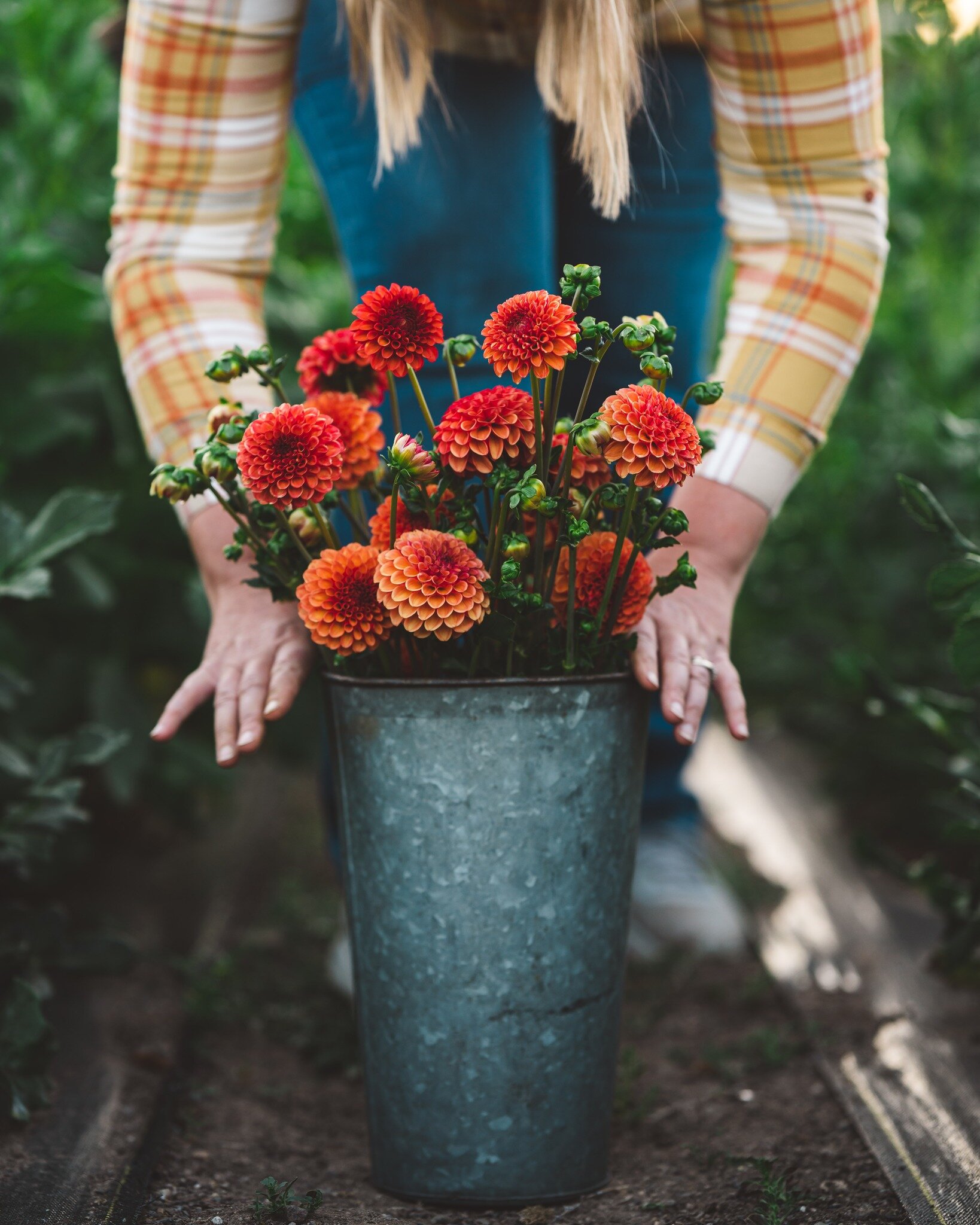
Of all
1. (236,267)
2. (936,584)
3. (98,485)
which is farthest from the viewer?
(98,485)

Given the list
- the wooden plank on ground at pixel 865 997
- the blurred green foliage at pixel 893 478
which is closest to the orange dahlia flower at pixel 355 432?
the wooden plank on ground at pixel 865 997

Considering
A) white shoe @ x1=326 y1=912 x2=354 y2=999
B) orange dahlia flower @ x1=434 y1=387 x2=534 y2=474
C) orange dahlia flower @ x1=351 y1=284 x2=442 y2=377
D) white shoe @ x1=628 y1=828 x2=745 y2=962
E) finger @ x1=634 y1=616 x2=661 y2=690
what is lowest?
white shoe @ x1=628 y1=828 x2=745 y2=962

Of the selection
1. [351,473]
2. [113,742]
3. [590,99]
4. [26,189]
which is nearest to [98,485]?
[26,189]

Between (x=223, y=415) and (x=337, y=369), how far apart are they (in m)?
0.12

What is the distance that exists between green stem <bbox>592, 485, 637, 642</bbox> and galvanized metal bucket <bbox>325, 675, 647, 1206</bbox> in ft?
0.20

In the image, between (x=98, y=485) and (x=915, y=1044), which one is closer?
(x=915, y=1044)

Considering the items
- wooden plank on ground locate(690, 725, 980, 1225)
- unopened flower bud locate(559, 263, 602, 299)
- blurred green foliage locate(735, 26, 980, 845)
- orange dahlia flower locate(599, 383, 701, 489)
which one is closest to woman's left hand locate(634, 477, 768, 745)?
orange dahlia flower locate(599, 383, 701, 489)

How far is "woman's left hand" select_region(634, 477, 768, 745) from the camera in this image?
95 cm

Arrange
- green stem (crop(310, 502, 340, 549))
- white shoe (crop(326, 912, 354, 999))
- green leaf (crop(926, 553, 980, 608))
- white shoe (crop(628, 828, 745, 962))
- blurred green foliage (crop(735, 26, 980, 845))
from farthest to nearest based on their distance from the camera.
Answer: blurred green foliage (crop(735, 26, 980, 845)) < white shoe (crop(628, 828, 745, 962)) < white shoe (crop(326, 912, 354, 999)) < green leaf (crop(926, 553, 980, 608)) < green stem (crop(310, 502, 340, 549))

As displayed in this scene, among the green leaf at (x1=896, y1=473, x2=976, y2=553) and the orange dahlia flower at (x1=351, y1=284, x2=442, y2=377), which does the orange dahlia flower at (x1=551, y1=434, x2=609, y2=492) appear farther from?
the green leaf at (x1=896, y1=473, x2=976, y2=553)

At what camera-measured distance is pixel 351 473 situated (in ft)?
3.23

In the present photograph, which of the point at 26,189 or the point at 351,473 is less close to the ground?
the point at 351,473

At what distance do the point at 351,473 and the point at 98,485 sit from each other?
0.97 metres

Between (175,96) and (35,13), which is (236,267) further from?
(35,13)
